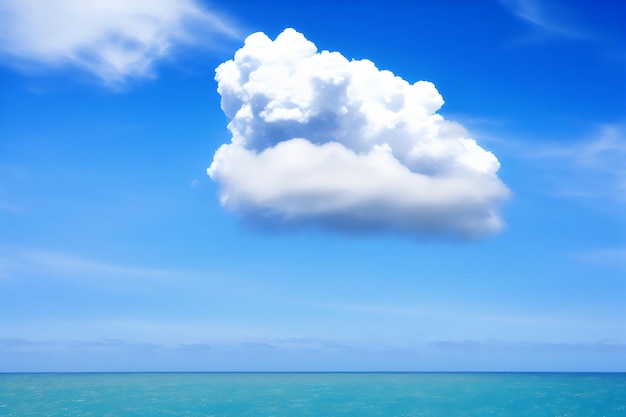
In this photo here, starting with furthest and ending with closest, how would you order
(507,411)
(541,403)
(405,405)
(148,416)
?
(541,403) → (405,405) → (507,411) → (148,416)

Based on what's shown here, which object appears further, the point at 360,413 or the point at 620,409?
the point at 620,409

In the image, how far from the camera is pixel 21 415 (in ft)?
179

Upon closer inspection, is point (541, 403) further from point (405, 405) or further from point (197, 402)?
point (197, 402)

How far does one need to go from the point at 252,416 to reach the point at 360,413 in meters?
10.9

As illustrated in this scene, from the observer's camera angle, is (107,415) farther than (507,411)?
No

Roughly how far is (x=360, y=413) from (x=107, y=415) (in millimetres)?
24891

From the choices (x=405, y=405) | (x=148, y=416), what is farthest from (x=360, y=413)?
(x=148, y=416)

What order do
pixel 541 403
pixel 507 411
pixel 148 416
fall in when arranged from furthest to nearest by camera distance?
pixel 541 403
pixel 507 411
pixel 148 416

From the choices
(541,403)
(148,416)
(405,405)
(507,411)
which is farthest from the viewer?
(541,403)

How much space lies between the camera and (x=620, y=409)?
63656 mm

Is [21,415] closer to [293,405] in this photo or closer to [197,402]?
[197,402]

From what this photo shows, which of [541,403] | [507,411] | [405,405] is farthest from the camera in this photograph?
[541,403]

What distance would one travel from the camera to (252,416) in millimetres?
54094

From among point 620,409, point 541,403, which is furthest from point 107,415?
point 620,409
